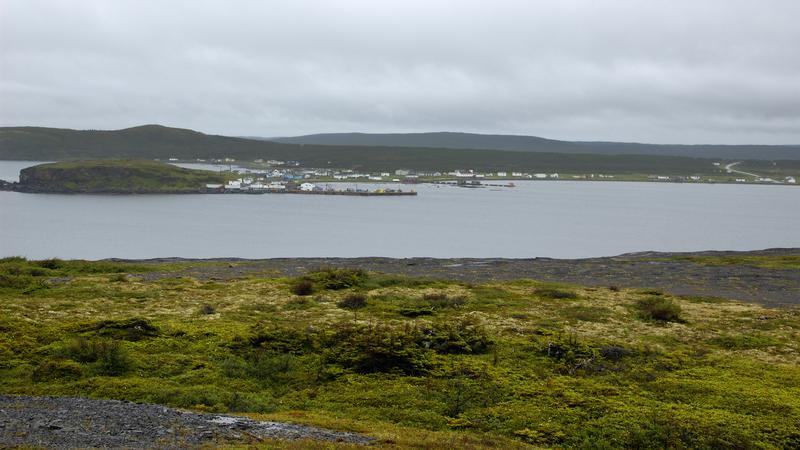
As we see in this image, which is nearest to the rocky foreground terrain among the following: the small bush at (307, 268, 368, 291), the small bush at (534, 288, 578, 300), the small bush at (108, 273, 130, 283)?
the small bush at (108, 273, 130, 283)

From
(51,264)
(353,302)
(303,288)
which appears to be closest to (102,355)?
(353,302)

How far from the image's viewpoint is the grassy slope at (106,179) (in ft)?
605

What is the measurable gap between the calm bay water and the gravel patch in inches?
2736

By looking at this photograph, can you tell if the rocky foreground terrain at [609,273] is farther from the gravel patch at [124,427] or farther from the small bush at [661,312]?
the gravel patch at [124,427]

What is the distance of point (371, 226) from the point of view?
119250 millimetres

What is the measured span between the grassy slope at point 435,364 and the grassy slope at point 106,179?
166533mm

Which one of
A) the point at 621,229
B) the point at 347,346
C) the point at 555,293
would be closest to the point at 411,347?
the point at 347,346

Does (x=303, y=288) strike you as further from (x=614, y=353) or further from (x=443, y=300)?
(x=614, y=353)

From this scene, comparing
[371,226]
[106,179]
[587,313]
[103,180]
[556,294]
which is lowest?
[371,226]

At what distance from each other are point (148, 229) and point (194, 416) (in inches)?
3964

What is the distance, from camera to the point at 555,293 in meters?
33.0

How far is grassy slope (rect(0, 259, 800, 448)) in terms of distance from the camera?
50.8 ft

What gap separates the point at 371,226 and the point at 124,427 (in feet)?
347

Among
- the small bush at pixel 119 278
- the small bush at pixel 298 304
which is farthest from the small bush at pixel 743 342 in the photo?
the small bush at pixel 119 278
